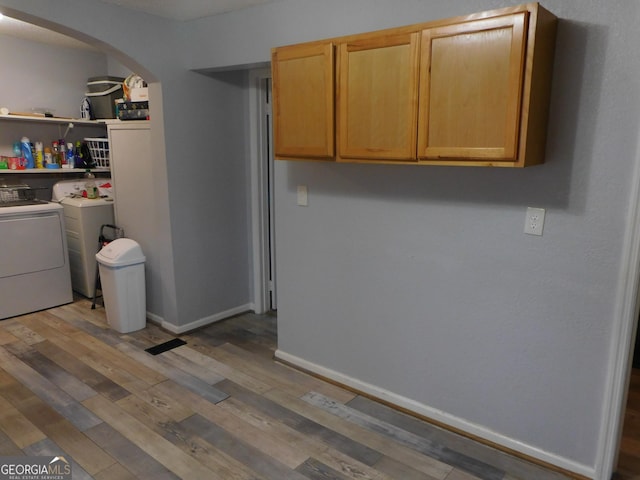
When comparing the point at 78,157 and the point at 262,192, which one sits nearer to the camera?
the point at 262,192

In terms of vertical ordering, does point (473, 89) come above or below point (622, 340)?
above

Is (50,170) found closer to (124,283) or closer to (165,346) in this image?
(124,283)

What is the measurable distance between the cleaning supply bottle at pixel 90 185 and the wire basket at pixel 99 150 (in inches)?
5.8

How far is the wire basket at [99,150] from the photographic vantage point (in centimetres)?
469

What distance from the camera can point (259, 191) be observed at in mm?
3914

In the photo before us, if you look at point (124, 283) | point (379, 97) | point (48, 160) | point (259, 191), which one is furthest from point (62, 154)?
point (379, 97)

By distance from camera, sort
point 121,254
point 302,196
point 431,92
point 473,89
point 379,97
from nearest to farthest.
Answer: point 473,89, point 431,92, point 379,97, point 302,196, point 121,254

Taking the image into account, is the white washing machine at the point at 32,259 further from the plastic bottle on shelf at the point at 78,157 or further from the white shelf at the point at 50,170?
the plastic bottle on shelf at the point at 78,157

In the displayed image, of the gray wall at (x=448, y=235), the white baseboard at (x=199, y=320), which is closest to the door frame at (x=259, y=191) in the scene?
the white baseboard at (x=199, y=320)

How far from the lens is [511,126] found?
1.78m

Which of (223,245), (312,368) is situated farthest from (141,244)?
(312,368)

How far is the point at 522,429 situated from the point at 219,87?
10.2 feet

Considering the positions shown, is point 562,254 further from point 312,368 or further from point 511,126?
point 312,368

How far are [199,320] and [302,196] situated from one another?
1.58 meters
